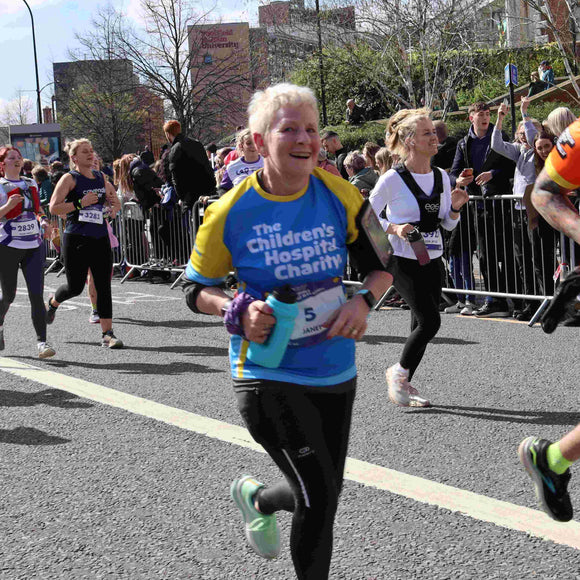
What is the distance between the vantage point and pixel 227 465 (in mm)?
4961

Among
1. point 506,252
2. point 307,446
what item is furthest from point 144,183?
point 307,446

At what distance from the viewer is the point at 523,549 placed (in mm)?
3568

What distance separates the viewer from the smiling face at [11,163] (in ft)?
28.4

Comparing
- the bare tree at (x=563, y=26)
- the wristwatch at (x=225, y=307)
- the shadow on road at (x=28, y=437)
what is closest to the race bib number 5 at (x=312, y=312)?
the wristwatch at (x=225, y=307)

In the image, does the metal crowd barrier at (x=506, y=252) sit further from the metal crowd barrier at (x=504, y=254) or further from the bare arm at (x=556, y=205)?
the bare arm at (x=556, y=205)

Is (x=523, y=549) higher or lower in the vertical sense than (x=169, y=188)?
lower

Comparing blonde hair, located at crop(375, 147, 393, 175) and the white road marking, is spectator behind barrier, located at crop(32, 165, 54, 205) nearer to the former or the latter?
blonde hair, located at crop(375, 147, 393, 175)

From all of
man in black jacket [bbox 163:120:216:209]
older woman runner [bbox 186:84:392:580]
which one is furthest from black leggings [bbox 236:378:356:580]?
man in black jacket [bbox 163:120:216:209]

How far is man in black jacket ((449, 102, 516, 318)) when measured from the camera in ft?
33.4

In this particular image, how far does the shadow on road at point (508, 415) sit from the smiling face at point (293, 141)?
3298mm

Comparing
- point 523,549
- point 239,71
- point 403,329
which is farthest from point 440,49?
point 523,549

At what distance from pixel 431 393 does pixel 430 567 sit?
3.16 m

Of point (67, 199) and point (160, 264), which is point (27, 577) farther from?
point (160, 264)

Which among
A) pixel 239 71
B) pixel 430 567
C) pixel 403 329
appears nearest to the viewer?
pixel 430 567
